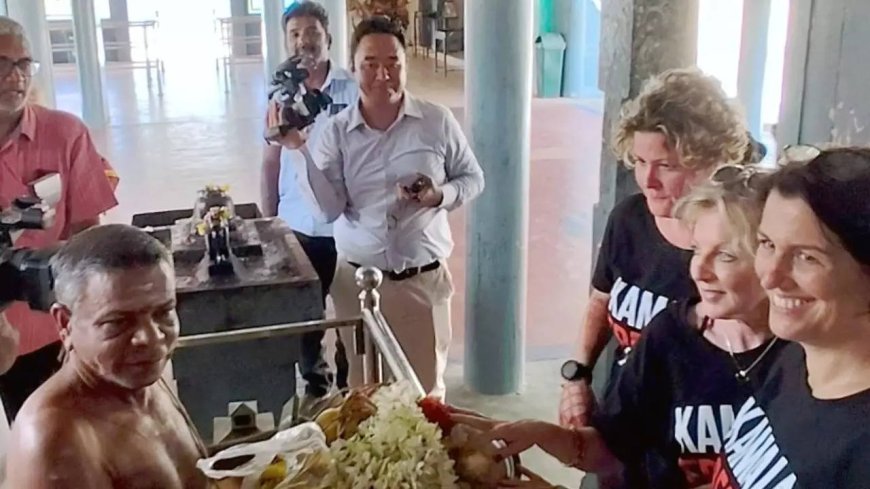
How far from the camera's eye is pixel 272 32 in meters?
10.0

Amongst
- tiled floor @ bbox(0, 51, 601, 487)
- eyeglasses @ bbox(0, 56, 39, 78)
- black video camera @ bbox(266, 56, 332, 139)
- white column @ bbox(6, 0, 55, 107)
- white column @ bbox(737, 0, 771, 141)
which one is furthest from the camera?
white column @ bbox(737, 0, 771, 141)

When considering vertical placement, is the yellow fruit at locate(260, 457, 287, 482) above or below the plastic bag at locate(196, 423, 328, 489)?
below

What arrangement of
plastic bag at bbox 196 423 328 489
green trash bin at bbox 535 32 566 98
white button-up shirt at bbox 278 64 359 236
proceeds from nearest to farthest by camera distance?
plastic bag at bbox 196 423 328 489, white button-up shirt at bbox 278 64 359 236, green trash bin at bbox 535 32 566 98

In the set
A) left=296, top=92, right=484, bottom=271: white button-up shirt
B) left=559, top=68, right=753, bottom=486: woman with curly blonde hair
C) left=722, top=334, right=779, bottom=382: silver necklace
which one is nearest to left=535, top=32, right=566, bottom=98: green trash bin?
left=296, top=92, right=484, bottom=271: white button-up shirt

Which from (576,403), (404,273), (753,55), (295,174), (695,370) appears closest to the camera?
(695,370)

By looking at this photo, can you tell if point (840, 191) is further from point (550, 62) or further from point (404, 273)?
point (550, 62)

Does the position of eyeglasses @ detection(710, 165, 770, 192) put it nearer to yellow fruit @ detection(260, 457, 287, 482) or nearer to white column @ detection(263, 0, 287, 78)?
yellow fruit @ detection(260, 457, 287, 482)

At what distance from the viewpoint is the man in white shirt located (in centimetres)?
300

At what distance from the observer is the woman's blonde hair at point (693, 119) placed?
6.33 ft

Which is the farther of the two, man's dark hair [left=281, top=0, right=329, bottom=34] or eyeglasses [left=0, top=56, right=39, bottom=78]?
man's dark hair [left=281, top=0, right=329, bottom=34]

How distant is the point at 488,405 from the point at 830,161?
2.92 m

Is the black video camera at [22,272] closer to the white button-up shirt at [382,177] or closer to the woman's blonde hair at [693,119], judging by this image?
the woman's blonde hair at [693,119]

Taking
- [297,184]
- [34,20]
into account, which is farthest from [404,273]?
[34,20]

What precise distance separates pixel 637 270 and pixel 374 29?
133 centimetres
